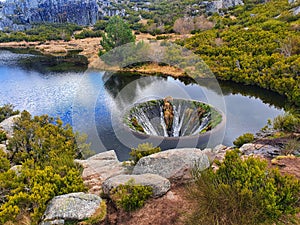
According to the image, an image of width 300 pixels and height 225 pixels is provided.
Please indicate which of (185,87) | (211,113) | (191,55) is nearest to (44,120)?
(211,113)

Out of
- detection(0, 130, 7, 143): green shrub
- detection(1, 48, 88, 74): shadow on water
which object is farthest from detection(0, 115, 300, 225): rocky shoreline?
detection(1, 48, 88, 74): shadow on water

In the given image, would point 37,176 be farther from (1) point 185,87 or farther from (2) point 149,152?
(1) point 185,87

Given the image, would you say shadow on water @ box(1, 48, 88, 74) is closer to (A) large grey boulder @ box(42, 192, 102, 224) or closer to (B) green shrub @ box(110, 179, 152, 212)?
(B) green shrub @ box(110, 179, 152, 212)

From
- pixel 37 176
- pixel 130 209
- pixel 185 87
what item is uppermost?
pixel 37 176

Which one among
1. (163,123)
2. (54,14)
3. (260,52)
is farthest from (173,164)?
(54,14)

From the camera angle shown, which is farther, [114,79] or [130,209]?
[114,79]

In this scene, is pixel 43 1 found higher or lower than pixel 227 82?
higher
